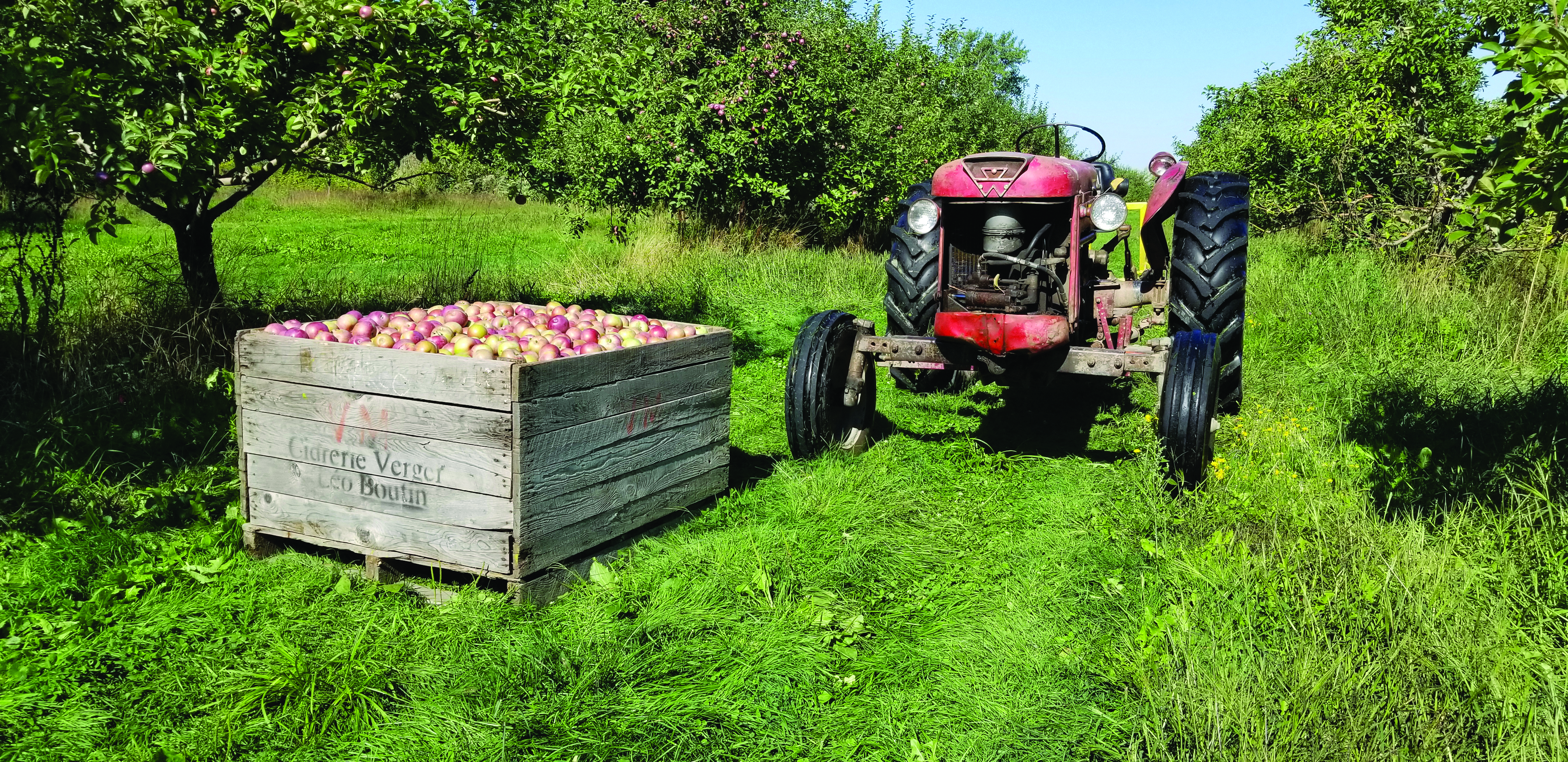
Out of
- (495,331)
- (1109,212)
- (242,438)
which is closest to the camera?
(242,438)

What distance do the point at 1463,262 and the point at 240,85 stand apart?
900 centimetres

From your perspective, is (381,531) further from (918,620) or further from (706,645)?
(918,620)

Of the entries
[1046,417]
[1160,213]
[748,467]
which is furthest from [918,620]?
[1160,213]

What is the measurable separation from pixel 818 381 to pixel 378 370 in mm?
2081

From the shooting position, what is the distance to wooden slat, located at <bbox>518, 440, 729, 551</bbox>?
12.0ft

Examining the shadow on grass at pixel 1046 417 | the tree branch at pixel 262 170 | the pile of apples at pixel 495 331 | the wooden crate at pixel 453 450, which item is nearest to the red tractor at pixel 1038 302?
the shadow on grass at pixel 1046 417

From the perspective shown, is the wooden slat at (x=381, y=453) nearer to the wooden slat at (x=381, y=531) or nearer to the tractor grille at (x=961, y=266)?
the wooden slat at (x=381, y=531)

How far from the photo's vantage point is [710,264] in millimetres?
11031

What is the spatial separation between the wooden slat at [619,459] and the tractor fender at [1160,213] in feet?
9.55

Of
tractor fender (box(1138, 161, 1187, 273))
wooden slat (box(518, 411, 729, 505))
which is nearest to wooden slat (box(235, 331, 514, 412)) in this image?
wooden slat (box(518, 411, 729, 505))

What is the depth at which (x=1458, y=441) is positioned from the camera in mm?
5215

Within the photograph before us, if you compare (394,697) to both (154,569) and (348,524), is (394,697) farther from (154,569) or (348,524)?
(154,569)

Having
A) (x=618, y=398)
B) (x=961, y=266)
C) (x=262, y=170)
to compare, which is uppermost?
(x=262, y=170)

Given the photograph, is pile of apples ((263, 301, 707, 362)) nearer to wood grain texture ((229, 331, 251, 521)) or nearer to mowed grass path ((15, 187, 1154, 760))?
wood grain texture ((229, 331, 251, 521))
